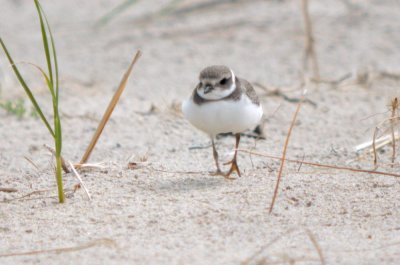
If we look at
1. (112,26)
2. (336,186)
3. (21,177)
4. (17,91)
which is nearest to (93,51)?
(112,26)

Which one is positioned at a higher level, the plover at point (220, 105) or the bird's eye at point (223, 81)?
the bird's eye at point (223, 81)

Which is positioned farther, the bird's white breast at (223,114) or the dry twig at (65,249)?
the bird's white breast at (223,114)

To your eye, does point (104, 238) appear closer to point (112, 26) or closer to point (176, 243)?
point (176, 243)

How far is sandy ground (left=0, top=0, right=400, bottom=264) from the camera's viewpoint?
3.58 metres

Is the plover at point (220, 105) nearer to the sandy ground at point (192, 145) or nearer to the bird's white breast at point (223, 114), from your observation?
the bird's white breast at point (223, 114)

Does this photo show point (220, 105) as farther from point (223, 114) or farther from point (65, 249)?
point (65, 249)

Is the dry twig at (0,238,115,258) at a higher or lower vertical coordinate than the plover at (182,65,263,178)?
lower

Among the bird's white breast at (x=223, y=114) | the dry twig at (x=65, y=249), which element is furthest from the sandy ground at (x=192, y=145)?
the bird's white breast at (x=223, y=114)

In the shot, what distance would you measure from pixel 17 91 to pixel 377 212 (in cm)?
432

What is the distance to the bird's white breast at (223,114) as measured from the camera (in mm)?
4379

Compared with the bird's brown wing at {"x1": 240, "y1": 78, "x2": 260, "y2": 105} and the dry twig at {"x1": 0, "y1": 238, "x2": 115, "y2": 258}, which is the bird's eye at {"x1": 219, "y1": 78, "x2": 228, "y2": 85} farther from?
the dry twig at {"x1": 0, "y1": 238, "x2": 115, "y2": 258}

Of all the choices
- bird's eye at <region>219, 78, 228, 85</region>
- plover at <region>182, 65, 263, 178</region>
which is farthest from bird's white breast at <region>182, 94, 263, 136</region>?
bird's eye at <region>219, 78, 228, 85</region>

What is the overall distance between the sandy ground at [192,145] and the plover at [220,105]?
0.30 metres

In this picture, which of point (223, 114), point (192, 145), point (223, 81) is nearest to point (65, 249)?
point (223, 114)
